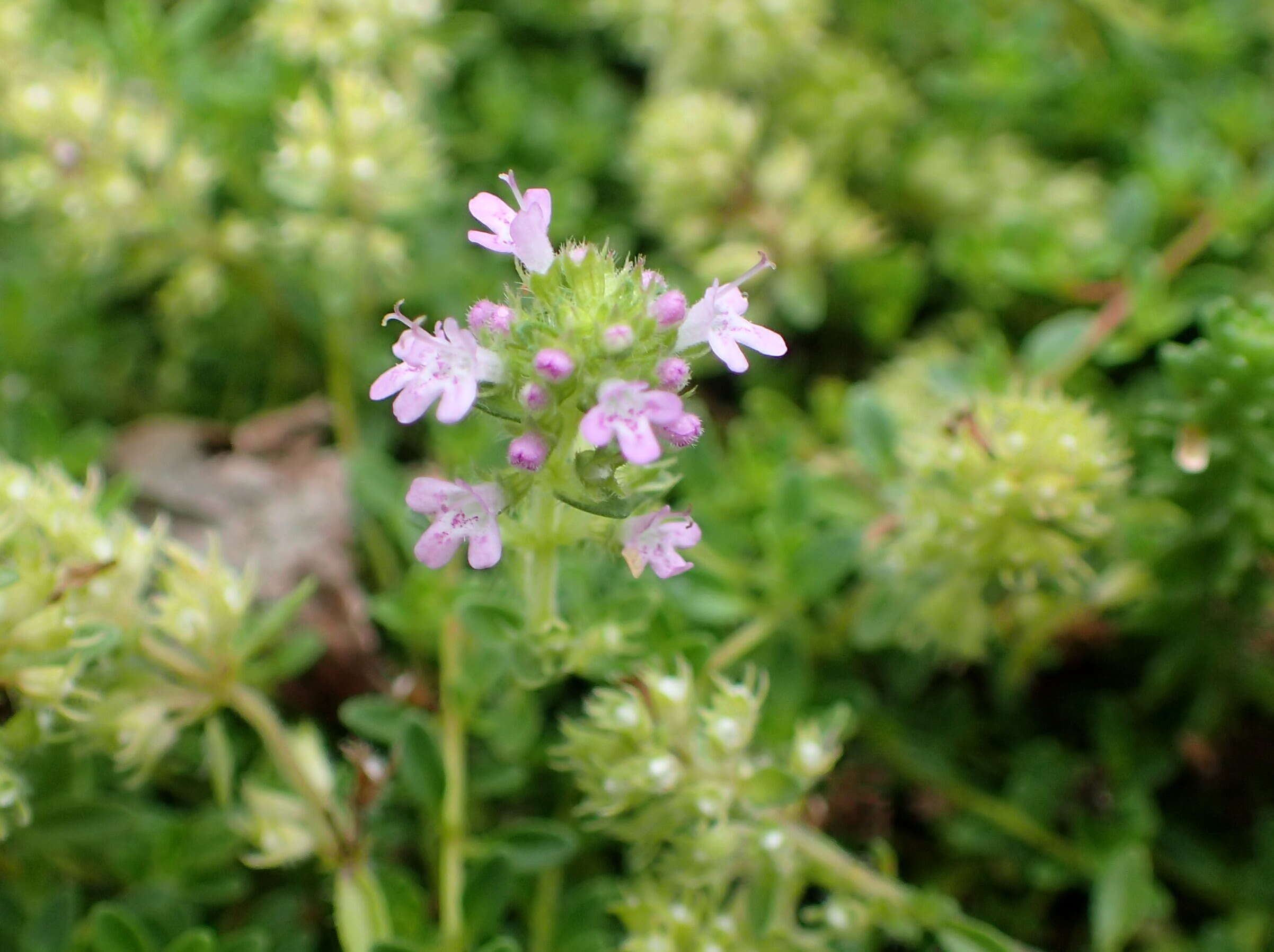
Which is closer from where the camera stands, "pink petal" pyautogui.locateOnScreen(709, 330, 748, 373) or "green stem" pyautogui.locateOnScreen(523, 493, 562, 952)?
"pink petal" pyautogui.locateOnScreen(709, 330, 748, 373)

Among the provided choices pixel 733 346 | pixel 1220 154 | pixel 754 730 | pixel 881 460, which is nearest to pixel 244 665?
pixel 754 730

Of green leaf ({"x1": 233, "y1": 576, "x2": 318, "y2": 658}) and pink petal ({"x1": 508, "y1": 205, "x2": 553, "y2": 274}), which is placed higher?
pink petal ({"x1": 508, "y1": 205, "x2": 553, "y2": 274})

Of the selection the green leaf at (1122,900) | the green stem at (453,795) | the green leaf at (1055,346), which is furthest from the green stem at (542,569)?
the green leaf at (1055,346)

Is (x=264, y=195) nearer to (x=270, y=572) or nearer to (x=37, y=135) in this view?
(x=37, y=135)

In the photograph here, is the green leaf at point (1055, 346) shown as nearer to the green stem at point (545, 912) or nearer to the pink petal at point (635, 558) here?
the pink petal at point (635, 558)

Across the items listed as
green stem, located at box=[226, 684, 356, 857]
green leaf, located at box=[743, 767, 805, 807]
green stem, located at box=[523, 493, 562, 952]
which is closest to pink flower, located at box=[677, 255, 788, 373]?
green stem, located at box=[523, 493, 562, 952]

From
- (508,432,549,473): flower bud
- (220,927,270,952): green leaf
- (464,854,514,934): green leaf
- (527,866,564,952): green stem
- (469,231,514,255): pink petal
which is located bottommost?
(527,866,564,952): green stem

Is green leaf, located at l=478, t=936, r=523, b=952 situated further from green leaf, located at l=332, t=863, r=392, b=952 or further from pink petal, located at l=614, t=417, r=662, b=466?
pink petal, located at l=614, t=417, r=662, b=466
